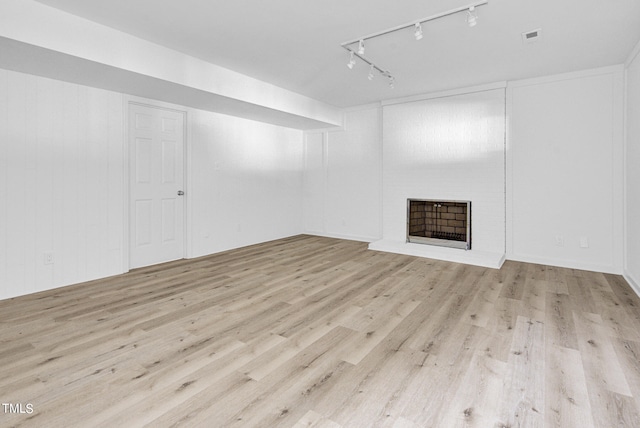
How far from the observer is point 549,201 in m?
4.36

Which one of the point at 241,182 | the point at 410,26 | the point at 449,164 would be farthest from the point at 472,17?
the point at 241,182

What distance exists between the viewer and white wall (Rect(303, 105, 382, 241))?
609 cm

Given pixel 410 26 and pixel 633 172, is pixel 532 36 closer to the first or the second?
pixel 410 26

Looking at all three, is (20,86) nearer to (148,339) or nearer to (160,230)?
(160,230)

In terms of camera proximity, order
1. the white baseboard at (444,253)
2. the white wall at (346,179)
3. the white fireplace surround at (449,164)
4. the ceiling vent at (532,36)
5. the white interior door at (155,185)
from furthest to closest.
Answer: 1. the white wall at (346,179)
2. the white fireplace surround at (449,164)
3. the white baseboard at (444,253)
4. the white interior door at (155,185)
5. the ceiling vent at (532,36)

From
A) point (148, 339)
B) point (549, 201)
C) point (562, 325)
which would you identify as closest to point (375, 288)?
point (562, 325)

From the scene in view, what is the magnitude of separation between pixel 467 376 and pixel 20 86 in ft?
14.9

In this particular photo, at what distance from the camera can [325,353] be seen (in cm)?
208

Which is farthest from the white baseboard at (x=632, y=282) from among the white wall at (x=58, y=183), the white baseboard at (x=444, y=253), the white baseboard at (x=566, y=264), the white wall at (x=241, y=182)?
the white wall at (x=58, y=183)

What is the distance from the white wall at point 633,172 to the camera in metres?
3.31

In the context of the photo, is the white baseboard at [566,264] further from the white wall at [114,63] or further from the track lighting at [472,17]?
the white wall at [114,63]

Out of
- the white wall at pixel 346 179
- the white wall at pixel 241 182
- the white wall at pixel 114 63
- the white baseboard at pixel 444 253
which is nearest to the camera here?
the white wall at pixel 114 63

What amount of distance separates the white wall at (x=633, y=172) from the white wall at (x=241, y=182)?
510 cm

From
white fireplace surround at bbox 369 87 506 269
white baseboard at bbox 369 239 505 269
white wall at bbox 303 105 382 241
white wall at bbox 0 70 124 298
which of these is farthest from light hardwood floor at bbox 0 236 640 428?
white wall at bbox 303 105 382 241
